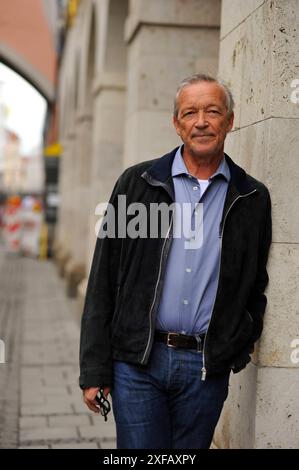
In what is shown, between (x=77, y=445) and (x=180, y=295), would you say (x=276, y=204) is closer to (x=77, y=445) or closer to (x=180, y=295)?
(x=180, y=295)

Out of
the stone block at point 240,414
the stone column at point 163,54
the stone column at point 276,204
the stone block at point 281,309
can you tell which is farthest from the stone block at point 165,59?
the stone block at point 281,309

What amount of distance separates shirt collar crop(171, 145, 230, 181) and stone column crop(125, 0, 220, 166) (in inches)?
131

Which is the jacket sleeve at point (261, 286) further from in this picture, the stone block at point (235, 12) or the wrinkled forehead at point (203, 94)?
the stone block at point (235, 12)

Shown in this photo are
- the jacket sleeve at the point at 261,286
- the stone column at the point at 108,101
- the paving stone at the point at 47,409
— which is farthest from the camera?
the stone column at the point at 108,101

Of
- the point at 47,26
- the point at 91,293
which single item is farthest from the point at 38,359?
the point at 47,26

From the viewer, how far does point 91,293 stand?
262cm

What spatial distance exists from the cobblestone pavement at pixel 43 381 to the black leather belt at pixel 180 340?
236 cm

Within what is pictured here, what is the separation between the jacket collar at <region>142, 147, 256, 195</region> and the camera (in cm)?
257

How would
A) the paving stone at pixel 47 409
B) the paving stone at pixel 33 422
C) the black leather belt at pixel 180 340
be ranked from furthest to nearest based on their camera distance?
1. the paving stone at pixel 47 409
2. the paving stone at pixel 33 422
3. the black leather belt at pixel 180 340

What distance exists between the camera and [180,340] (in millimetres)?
2512

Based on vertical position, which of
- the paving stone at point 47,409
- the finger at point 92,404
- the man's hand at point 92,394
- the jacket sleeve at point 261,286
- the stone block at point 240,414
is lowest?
the paving stone at point 47,409

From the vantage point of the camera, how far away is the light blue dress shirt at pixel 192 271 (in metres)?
2.51

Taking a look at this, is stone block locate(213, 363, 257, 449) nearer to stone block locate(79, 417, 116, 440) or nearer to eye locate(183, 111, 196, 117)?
eye locate(183, 111, 196, 117)
